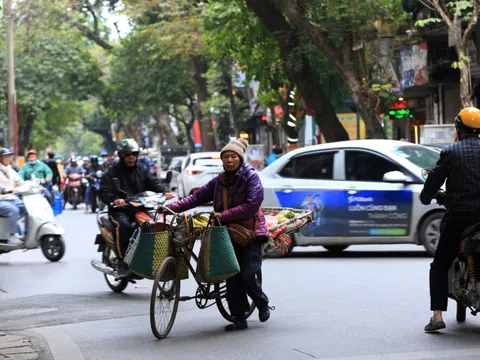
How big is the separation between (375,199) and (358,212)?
12.1 inches

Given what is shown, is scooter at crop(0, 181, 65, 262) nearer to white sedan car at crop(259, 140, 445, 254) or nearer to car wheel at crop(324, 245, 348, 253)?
white sedan car at crop(259, 140, 445, 254)

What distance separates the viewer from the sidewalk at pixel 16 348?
319 inches

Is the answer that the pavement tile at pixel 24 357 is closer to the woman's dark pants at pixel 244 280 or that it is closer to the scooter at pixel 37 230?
the woman's dark pants at pixel 244 280

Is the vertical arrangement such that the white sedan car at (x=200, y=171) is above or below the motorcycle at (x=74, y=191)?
above

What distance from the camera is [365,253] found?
1669cm

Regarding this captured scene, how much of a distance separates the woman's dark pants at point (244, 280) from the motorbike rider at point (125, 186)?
3117 millimetres

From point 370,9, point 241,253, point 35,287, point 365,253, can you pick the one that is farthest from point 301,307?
point 370,9

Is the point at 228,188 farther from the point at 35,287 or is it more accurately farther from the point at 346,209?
the point at 346,209

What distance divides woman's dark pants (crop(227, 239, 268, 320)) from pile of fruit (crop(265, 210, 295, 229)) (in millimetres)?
818

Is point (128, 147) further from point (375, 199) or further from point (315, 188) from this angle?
point (375, 199)

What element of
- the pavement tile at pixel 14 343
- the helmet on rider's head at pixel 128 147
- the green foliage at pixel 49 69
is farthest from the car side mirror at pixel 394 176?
the green foliage at pixel 49 69

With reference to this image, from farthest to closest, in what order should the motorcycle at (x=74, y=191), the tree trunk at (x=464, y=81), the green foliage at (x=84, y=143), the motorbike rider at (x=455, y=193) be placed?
the green foliage at (x=84, y=143)
the motorcycle at (x=74, y=191)
the tree trunk at (x=464, y=81)
the motorbike rider at (x=455, y=193)

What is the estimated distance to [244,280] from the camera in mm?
9211

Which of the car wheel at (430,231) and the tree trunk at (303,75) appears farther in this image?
the tree trunk at (303,75)
